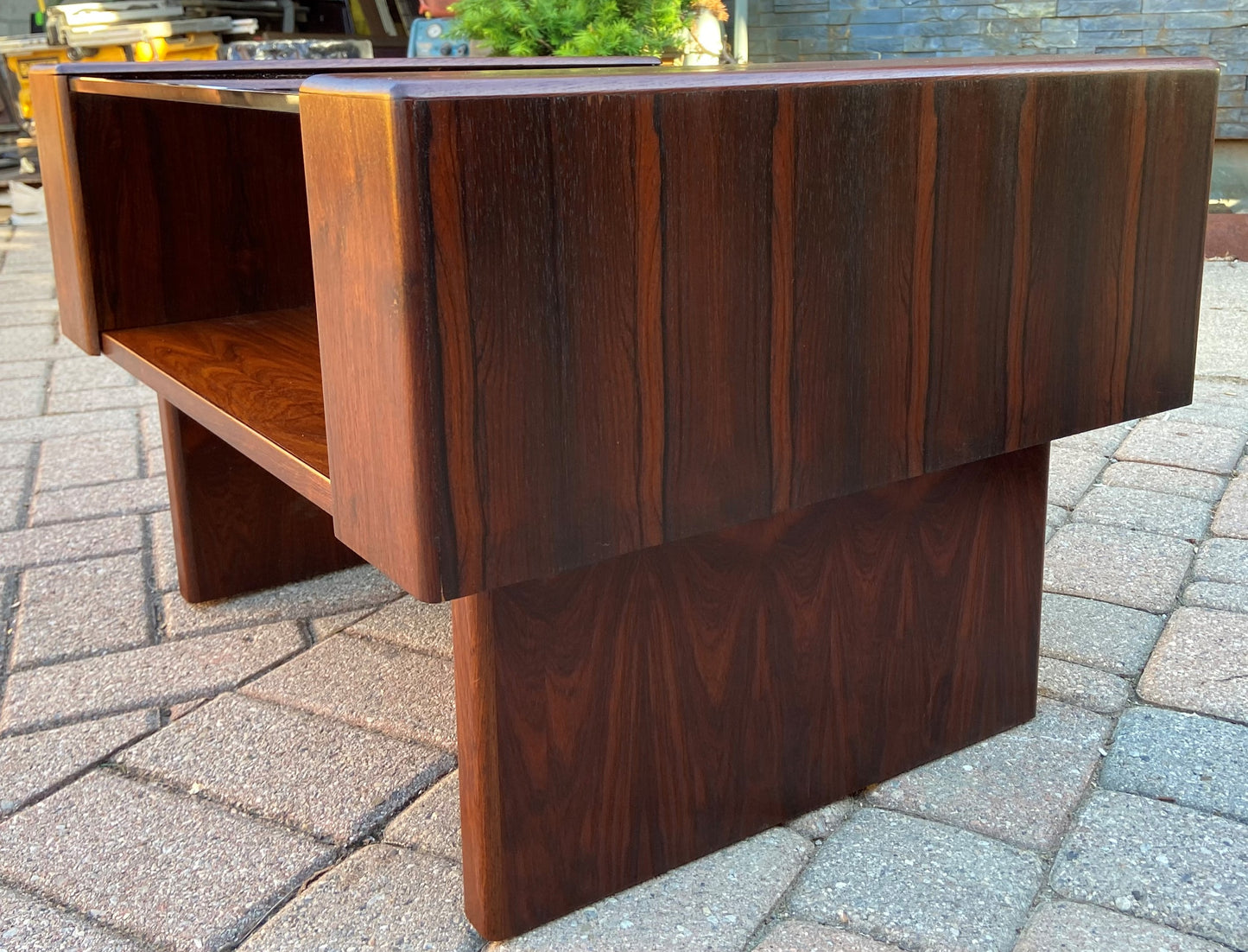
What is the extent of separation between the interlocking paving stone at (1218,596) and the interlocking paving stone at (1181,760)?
369mm

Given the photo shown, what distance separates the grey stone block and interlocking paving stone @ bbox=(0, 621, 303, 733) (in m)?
0.62

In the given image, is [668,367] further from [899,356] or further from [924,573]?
[924,573]

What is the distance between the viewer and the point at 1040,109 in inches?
48.2

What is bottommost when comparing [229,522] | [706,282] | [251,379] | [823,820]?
[823,820]

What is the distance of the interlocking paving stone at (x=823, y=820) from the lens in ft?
4.63

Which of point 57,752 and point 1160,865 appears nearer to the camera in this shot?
point 1160,865

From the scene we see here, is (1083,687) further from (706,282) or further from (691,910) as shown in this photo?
(706,282)

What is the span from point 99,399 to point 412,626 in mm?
1691

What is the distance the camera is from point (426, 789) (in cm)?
150

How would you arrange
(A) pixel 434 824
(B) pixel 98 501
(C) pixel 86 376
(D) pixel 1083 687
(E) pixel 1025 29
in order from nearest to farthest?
(A) pixel 434 824 < (D) pixel 1083 687 < (B) pixel 98 501 < (C) pixel 86 376 < (E) pixel 1025 29

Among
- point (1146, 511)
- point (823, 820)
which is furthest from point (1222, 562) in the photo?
point (823, 820)

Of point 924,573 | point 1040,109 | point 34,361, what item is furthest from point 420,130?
point 34,361

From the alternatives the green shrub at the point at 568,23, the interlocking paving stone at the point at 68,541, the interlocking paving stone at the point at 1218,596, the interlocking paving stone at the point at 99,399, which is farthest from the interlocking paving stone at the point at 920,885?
the green shrub at the point at 568,23

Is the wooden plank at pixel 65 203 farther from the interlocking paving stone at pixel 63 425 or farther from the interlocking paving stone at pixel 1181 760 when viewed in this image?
the interlocking paving stone at pixel 1181 760
